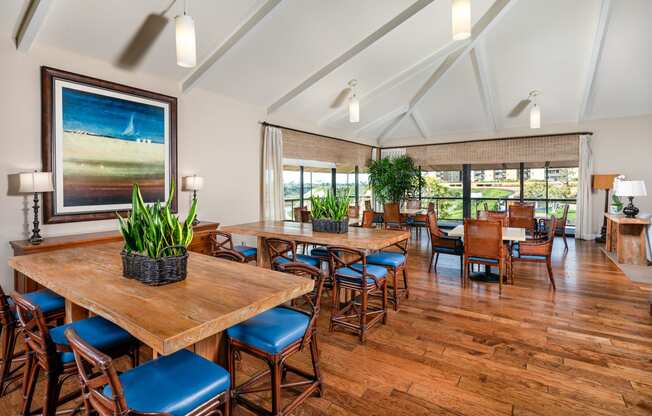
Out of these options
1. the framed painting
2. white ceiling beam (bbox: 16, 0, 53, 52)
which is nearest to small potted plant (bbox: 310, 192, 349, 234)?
the framed painting

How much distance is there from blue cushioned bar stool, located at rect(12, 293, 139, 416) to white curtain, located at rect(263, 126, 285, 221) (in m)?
4.19

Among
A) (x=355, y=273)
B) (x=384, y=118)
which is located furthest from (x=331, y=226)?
(x=384, y=118)

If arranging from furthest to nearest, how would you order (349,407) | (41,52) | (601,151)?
(601,151), (41,52), (349,407)

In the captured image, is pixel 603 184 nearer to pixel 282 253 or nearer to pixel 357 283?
pixel 357 283

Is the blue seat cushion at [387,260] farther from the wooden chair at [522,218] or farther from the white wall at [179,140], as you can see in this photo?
the wooden chair at [522,218]

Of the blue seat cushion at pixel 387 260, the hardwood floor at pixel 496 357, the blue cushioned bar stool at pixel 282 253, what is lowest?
the hardwood floor at pixel 496 357

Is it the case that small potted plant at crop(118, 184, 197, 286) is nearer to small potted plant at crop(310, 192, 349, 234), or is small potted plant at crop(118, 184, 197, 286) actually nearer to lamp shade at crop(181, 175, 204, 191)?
small potted plant at crop(310, 192, 349, 234)

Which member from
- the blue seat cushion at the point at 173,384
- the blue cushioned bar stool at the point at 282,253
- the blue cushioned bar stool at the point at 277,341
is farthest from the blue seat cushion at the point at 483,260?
the blue seat cushion at the point at 173,384

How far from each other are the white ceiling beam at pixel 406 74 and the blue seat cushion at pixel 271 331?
5.10 meters

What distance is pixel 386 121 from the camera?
8.51m

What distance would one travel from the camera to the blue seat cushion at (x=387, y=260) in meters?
3.32

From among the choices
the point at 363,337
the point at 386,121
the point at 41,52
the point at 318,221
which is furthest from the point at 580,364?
the point at 386,121

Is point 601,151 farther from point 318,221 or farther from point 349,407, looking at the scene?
point 349,407

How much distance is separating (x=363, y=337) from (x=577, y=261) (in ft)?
15.2
